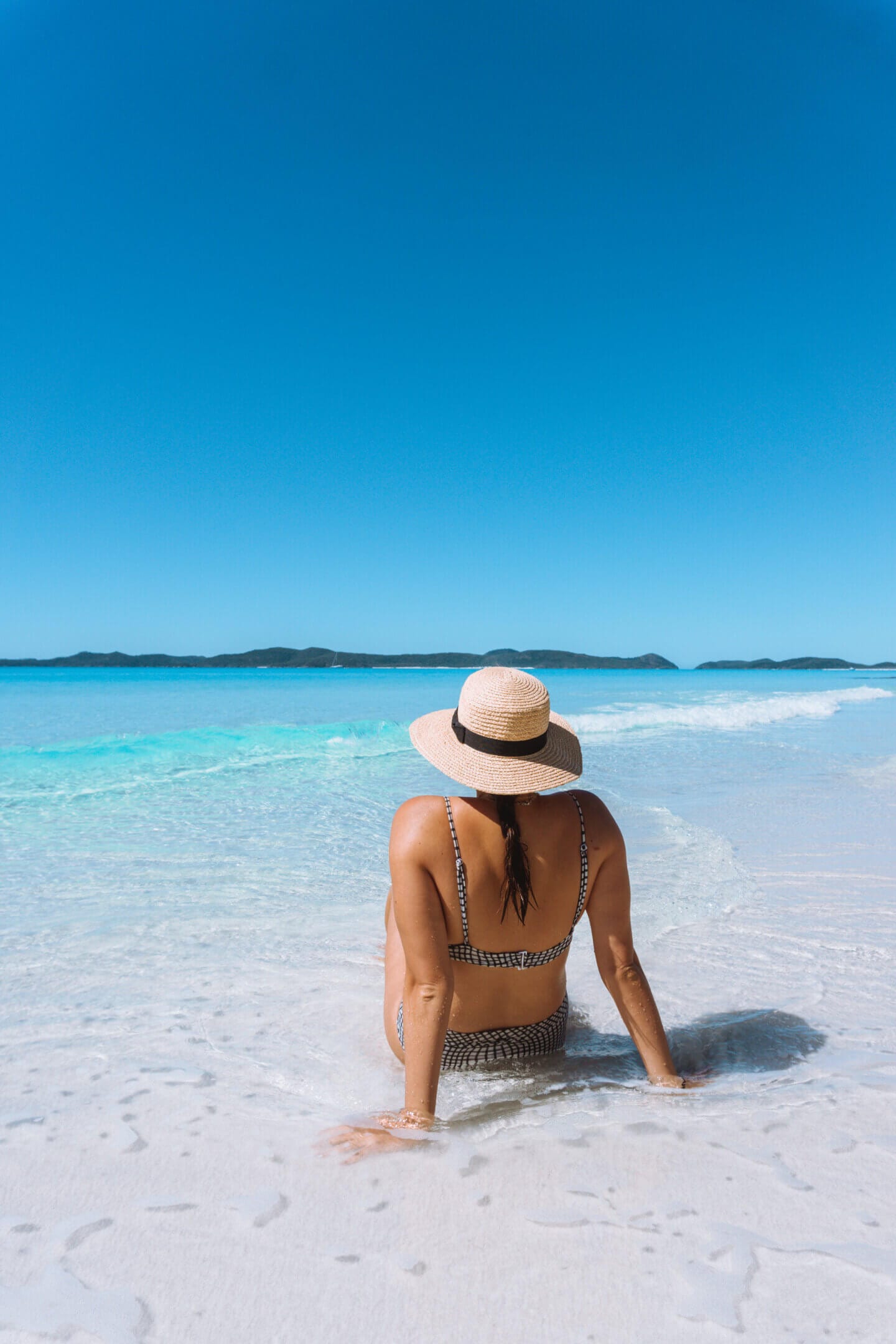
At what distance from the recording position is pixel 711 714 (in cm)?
2183

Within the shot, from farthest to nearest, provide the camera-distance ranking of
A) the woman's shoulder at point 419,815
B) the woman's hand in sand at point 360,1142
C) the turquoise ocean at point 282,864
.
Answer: the turquoise ocean at point 282,864, the woman's shoulder at point 419,815, the woman's hand in sand at point 360,1142

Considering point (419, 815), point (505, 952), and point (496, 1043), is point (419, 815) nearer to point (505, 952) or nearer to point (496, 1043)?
point (505, 952)

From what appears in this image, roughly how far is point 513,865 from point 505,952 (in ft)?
1.14

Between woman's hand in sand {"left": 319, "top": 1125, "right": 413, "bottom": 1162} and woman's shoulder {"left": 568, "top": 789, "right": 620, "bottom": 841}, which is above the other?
woman's shoulder {"left": 568, "top": 789, "right": 620, "bottom": 841}

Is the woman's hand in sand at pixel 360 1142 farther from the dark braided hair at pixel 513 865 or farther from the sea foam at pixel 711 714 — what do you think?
the sea foam at pixel 711 714

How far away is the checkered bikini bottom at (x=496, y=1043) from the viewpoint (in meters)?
2.46

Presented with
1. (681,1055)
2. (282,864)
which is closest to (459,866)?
(681,1055)

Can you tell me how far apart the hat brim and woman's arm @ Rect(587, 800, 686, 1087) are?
0.70ft

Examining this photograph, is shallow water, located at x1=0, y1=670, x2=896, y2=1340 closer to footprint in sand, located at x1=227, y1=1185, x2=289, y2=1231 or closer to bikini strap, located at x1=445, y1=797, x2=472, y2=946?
footprint in sand, located at x1=227, y1=1185, x2=289, y2=1231

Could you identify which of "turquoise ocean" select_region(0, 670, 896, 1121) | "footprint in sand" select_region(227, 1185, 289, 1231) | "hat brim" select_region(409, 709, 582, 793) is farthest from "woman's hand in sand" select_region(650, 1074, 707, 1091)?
"footprint in sand" select_region(227, 1185, 289, 1231)

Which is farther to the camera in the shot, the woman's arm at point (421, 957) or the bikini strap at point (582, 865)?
the bikini strap at point (582, 865)

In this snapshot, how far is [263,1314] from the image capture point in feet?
4.62

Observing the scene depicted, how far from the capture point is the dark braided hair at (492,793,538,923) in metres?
2.02

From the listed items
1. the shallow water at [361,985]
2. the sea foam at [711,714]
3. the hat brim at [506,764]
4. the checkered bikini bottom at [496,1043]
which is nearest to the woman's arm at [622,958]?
the shallow water at [361,985]
